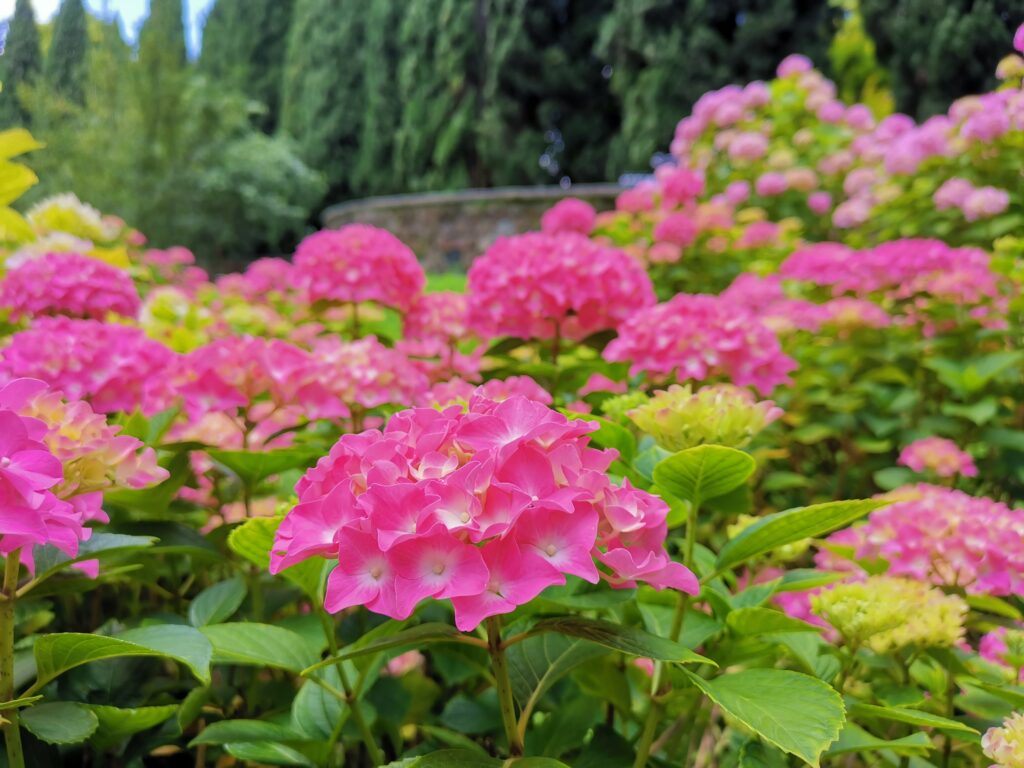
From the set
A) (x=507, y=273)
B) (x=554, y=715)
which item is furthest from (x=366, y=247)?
(x=554, y=715)

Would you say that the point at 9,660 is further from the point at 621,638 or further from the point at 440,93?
the point at 440,93

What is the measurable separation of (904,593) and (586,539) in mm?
479

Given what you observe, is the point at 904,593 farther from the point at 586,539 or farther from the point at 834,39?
the point at 834,39

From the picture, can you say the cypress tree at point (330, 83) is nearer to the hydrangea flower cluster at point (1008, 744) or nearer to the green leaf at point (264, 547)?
the green leaf at point (264, 547)

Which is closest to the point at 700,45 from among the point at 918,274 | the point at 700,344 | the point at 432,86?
the point at 432,86

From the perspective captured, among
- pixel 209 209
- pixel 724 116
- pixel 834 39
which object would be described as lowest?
pixel 209 209

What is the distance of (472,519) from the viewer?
60cm

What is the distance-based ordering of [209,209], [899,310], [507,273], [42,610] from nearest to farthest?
[42,610] < [507,273] < [899,310] < [209,209]

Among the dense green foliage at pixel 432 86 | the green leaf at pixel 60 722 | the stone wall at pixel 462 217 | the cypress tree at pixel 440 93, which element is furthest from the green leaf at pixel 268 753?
the cypress tree at pixel 440 93

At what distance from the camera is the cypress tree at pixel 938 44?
14.6ft

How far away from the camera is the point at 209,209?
38.4ft

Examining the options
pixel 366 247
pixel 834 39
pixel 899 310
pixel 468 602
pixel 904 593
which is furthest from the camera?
pixel 834 39

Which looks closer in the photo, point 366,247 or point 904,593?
point 904,593

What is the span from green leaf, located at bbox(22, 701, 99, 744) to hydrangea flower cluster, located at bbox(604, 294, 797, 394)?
0.97m
